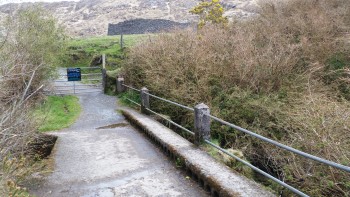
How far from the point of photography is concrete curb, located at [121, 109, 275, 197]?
4906 mm

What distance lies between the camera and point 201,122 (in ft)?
22.9

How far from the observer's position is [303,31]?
13086 mm

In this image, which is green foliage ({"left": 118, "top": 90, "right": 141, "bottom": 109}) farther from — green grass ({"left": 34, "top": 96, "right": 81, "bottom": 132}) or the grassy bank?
the grassy bank

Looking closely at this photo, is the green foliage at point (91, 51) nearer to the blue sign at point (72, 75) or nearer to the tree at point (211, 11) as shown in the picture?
the blue sign at point (72, 75)

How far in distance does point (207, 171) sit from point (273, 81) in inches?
230

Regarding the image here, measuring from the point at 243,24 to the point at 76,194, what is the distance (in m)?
13.6

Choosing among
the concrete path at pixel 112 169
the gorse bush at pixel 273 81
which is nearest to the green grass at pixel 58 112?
the concrete path at pixel 112 169

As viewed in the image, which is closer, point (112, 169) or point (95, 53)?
point (112, 169)

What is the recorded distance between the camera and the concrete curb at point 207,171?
491 cm

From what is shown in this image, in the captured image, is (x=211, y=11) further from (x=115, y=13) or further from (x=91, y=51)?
(x=115, y=13)

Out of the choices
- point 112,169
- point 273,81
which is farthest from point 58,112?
point 273,81

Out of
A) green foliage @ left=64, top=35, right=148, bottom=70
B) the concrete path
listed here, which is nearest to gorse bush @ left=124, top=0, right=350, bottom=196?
the concrete path

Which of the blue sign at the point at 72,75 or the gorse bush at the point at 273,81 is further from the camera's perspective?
the blue sign at the point at 72,75

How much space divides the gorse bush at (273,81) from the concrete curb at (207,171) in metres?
1.25
